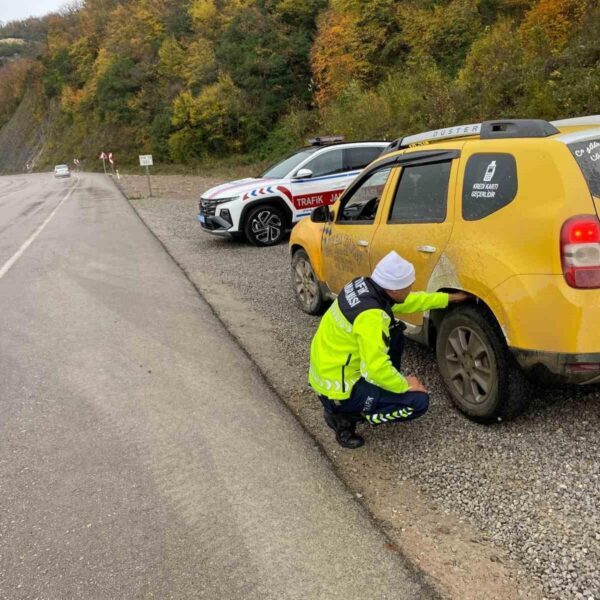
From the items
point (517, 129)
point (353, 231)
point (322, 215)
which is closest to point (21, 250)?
point (322, 215)

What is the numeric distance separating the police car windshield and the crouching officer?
7772 millimetres

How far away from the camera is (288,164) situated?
11.1m

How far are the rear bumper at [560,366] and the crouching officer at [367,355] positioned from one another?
0.57 m

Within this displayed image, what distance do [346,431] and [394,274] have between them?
1.07m

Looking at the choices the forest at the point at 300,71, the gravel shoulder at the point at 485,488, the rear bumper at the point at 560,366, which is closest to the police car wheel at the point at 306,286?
the gravel shoulder at the point at 485,488

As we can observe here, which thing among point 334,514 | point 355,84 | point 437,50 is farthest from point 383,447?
point 355,84

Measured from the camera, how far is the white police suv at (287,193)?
10.6 m

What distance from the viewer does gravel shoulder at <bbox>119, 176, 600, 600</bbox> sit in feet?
7.99

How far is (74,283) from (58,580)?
6450 millimetres

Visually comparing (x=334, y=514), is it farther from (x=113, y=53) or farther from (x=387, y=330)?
(x=113, y=53)

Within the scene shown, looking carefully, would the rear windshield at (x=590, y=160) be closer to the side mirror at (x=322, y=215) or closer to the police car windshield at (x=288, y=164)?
the side mirror at (x=322, y=215)

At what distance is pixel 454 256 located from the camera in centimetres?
356

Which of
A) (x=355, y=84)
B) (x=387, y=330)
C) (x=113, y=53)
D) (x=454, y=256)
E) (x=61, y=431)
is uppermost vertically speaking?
(x=113, y=53)

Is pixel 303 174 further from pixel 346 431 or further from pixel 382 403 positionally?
pixel 382 403
